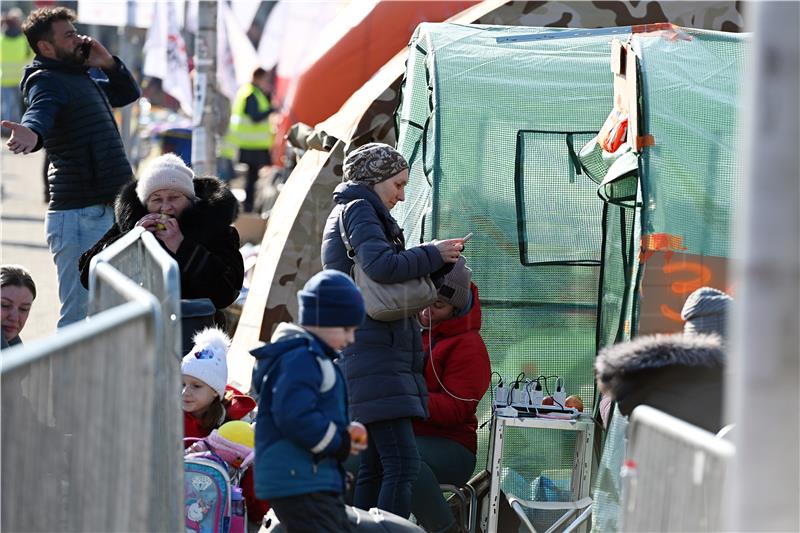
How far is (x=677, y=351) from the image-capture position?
11.8ft

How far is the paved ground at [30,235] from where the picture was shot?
9.91 m

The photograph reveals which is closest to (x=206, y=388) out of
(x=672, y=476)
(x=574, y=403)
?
(x=574, y=403)

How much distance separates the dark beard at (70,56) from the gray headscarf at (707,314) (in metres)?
3.55

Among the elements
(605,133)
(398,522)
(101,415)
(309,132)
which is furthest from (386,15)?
(101,415)

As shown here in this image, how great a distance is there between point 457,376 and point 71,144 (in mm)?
2319

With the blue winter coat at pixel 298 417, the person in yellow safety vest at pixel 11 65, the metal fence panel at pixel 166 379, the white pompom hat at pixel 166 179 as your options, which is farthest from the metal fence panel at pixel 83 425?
the person in yellow safety vest at pixel 11 65

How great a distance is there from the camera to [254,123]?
16.6 metres

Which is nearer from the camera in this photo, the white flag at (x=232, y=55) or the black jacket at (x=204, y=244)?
the black jacket at (x=204, y=244)

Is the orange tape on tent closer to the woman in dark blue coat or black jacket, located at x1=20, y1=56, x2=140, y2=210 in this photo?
black jacket, located at x1=20, y1=56, x2=140, y2=210

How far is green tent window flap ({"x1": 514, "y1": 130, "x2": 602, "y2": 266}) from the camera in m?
5.76

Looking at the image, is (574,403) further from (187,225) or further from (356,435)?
(356,435)

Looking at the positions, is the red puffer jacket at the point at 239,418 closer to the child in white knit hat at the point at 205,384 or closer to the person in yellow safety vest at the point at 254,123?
the child in white knit hat at the point at 205,384

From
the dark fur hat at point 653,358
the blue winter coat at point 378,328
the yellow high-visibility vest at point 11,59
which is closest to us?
the dark fur hat at point 653,358

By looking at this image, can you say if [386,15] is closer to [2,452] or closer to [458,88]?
[458,88]
